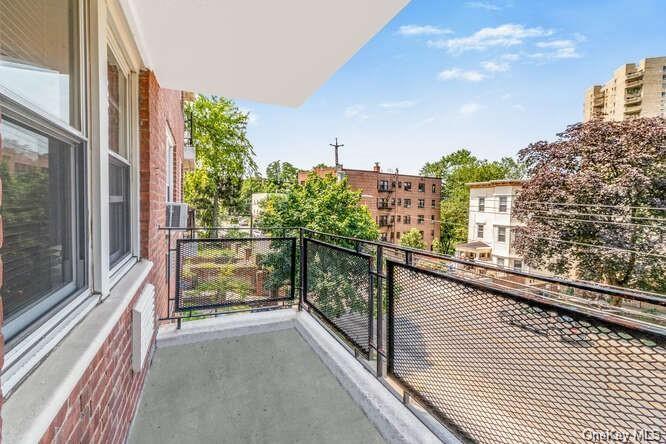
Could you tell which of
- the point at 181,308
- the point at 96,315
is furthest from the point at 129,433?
the point at 181,308

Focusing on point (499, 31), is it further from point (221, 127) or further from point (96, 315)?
point (96, 315)

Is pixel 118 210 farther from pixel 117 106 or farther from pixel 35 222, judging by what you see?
pixel 35 222

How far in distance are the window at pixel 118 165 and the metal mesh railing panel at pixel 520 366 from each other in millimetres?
1614

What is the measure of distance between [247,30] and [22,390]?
181 centimetres

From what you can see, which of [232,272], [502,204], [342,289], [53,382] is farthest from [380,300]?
[502,204]

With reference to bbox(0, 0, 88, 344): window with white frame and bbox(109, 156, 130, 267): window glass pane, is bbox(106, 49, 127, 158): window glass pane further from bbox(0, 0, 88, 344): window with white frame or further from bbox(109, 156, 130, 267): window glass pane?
bbox(0, 0, 88, 344): window with white frame

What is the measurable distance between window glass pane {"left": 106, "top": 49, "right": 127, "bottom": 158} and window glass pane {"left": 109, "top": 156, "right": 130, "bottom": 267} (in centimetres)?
11

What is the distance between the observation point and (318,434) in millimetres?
1803

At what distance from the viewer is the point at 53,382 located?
0.78 m

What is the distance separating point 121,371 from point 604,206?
1455cm

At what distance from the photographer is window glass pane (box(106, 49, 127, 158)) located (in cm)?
179

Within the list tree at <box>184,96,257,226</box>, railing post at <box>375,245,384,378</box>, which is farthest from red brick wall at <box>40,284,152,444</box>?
tree at <box>184,96,257,226</box>

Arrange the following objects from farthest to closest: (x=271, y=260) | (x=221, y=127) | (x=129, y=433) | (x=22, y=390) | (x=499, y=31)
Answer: (x=499, y=31) < (x=221, y=127) < (x=271, y=260) < (x=129, y=433) < (x=22, y=390)

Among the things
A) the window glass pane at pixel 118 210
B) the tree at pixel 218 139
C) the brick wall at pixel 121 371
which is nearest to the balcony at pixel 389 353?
the brick wall at pixel 121 371
